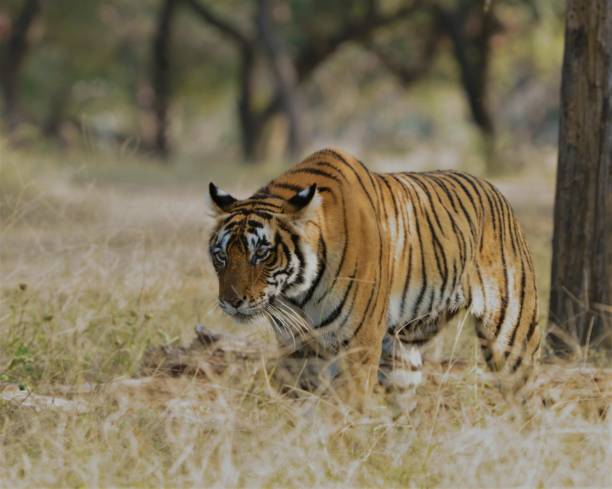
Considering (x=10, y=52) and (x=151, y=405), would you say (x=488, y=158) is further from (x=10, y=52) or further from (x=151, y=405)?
(x=151, y=405)

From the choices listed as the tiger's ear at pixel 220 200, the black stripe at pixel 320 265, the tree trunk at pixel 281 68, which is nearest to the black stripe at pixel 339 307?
the black stripe at pixel 320 265

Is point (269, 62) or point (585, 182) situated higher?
point (269, 62)

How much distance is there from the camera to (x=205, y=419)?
15.2 feet

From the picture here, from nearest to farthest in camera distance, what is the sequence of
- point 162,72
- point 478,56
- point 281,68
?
point 281,68
point 478,56
point 162,72

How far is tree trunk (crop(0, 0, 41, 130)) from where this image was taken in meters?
22.7

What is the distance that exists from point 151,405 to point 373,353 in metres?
1.05

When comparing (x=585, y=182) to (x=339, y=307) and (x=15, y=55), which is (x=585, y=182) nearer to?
(x=339, y=307)

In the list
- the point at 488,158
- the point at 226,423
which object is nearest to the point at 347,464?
the point at 226,423

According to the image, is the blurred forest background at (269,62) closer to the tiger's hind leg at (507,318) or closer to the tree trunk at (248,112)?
the tree trunk at (248,112)

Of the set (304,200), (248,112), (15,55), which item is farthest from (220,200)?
(248,112)

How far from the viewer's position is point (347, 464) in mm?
4172

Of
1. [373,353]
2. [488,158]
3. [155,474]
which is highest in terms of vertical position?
[488,158]

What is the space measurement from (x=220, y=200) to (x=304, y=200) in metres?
0.41

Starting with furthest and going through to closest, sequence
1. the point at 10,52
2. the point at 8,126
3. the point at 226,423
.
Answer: the point at 10,52, the point at 8,126, the point at 226,423
